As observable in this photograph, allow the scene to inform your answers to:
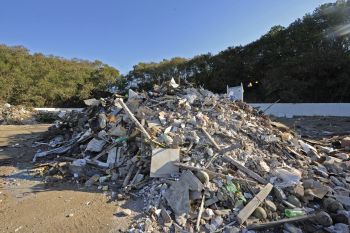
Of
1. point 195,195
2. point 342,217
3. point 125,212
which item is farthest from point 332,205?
point 125,212

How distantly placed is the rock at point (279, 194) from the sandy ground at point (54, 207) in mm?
2065

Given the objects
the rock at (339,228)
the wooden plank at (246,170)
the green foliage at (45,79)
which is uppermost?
the green foliage at (45,79)

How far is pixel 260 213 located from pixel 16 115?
50.0 feet

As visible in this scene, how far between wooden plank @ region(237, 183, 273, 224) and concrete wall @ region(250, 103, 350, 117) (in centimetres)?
1176

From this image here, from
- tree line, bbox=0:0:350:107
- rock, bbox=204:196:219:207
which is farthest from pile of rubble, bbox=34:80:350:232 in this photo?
tree line, bbox=0:0:350:107

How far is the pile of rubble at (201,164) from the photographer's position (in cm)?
429

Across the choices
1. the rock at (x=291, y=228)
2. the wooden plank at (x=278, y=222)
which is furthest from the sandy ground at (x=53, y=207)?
the rock at (x=291, y=228)

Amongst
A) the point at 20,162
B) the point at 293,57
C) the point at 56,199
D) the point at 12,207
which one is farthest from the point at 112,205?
the point at 293,57

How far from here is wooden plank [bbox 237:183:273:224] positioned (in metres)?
4.17

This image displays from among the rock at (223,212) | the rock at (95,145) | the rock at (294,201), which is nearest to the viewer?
the rock at (223,212)

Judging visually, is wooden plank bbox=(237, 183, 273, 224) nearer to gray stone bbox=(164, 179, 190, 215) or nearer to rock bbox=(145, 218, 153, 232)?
gray stone bbox=(164, 179, 190, 215)

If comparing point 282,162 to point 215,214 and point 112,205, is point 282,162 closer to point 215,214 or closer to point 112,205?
point 215,214

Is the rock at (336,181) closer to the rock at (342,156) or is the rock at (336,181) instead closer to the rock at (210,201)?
the rock at (342,156)

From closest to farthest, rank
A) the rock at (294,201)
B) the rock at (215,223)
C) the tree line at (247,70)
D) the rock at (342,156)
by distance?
the rock at (215,223) < the rock at (294,201) < the rock at (342,156) < the tree line at (247,70)
